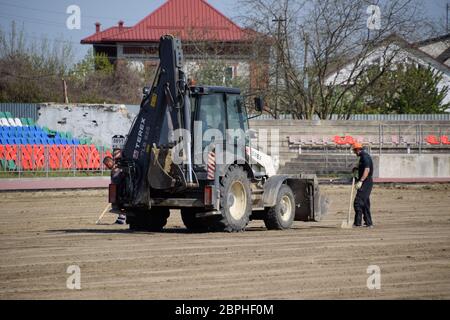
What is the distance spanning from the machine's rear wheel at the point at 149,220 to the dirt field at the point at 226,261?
29 cm

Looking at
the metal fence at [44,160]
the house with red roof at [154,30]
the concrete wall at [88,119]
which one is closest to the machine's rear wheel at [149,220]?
the metal fence at [44,160]

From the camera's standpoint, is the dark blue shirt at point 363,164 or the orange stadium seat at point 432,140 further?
the orange stadium seat at point 432,140

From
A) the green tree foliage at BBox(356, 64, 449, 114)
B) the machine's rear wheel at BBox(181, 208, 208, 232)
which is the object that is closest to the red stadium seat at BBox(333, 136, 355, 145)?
the green tree foliage at BBox(356, 64, 449, 114)

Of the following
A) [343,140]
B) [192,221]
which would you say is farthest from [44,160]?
[192,221]

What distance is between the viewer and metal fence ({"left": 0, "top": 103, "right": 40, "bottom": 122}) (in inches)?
1686

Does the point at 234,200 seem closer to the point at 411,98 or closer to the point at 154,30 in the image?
the point at 411,98

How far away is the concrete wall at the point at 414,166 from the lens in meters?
38.0

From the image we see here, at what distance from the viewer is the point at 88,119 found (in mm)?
43750

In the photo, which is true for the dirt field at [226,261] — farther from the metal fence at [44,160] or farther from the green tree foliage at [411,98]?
the green tree foliage at [411,98]

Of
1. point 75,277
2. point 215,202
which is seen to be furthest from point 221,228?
point 75,277

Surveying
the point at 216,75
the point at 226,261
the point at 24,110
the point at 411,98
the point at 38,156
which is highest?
the point at 216,75

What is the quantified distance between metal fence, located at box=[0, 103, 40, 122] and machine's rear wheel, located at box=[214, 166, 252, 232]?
2781cm

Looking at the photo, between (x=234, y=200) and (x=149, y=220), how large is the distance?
1.99 m
